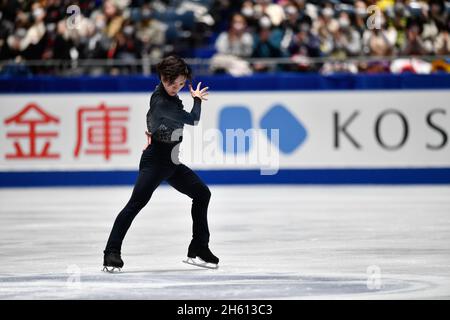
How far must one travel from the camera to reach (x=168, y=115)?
32.0 feet

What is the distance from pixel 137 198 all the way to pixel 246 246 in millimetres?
2409

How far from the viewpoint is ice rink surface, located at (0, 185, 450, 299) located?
29.4ft

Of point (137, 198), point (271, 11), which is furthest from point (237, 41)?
point (137, 198)

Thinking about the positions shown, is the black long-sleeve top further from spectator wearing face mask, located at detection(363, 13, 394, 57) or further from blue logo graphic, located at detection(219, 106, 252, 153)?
spectator wearing face mask, located at detection(363, 13, 394, 57)

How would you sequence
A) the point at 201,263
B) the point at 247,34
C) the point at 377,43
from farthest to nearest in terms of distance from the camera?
the point at 247,34
the point at 377,43
the point at 201,263

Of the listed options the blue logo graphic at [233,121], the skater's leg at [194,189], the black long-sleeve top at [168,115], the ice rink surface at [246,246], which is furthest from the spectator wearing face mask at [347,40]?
the black long-sleeve top at [168,115]

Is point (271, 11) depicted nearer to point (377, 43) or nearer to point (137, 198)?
point (377, 43)

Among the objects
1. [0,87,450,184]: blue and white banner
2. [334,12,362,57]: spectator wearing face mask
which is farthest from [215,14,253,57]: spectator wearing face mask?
[334,12,362,57]: spectator wearing face mask

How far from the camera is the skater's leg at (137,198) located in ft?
32.5

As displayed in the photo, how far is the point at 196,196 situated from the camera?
1008cm

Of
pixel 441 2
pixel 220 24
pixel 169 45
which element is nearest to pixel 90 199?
pixel 169 45

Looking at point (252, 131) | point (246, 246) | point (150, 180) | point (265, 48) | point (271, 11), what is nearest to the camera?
point (150, 180)
